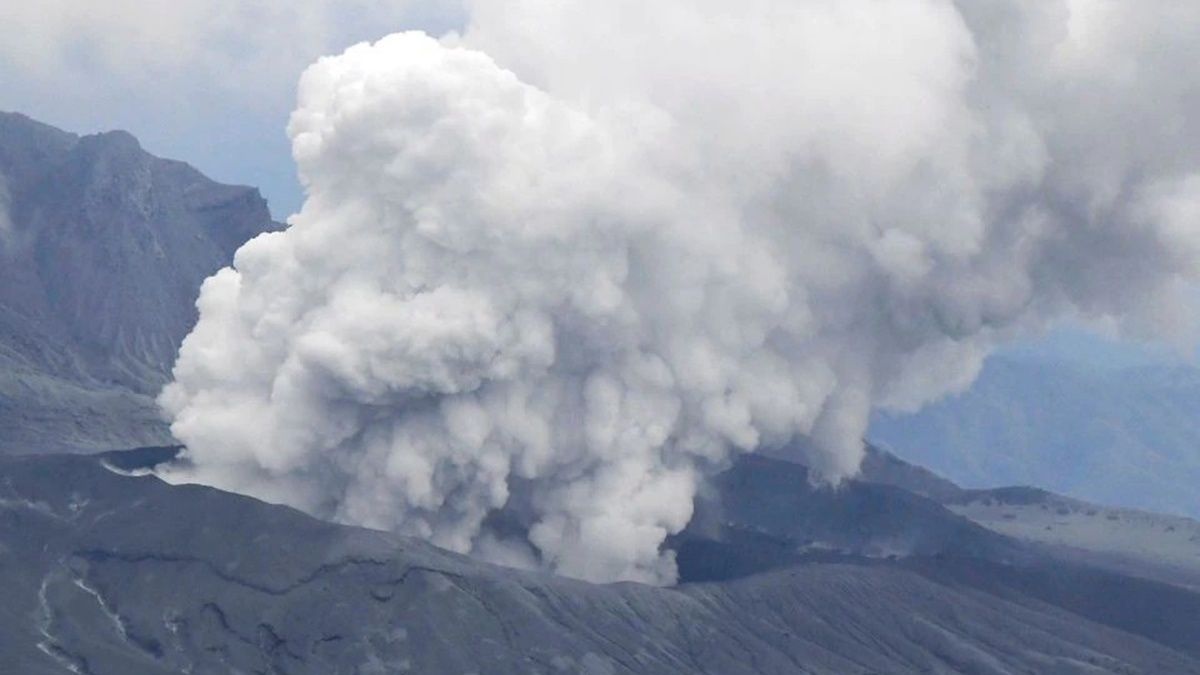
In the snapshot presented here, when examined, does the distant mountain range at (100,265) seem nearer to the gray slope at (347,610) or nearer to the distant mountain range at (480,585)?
the distant mountain range at (480,585)

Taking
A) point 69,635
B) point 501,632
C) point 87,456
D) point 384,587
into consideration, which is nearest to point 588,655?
point 501,632

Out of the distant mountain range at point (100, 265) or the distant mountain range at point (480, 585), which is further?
the distant mountain range at point (100, 265)

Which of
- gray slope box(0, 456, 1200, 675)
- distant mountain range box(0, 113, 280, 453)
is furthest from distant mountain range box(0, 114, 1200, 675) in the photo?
distant mountain range box(0, 113, 280, 453)

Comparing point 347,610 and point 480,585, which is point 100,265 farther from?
point 347,610

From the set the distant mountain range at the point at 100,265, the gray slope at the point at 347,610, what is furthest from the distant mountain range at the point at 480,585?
the distant mountain range at the point at 100,265

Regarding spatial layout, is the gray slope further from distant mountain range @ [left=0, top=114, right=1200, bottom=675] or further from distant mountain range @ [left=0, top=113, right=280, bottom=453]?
distant mountain range @ [left=0, top=113, right=280, bottom=453]

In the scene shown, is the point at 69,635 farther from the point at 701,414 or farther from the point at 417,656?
the point at 701,414

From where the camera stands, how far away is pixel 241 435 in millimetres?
81188

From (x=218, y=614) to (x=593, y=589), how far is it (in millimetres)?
15852

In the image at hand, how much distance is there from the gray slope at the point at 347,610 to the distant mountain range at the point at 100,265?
28.8 m

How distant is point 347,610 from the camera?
67.0m

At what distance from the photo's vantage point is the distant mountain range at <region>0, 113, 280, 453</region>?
109 meters

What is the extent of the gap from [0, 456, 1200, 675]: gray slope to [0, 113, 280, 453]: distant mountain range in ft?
94.5

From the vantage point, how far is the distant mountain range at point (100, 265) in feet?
357
